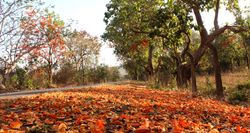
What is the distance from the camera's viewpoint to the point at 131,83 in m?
36.1

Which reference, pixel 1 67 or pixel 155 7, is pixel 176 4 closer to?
pixel 155 7

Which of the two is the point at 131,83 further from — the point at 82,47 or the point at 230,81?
the point at 82,47

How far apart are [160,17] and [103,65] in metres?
37.7

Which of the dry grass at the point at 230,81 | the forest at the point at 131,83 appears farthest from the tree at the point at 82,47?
the dry grass at the point at 230,81

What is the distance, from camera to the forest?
579 cm

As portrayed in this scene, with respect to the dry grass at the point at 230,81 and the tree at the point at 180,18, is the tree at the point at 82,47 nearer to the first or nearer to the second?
the dry grass at the point at 230,81

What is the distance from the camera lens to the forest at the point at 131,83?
5.79 meters

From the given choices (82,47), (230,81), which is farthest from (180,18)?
(82,47)

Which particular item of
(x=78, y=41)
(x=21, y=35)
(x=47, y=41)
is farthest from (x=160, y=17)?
(x=78, y=41)

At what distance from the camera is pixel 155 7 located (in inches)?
814

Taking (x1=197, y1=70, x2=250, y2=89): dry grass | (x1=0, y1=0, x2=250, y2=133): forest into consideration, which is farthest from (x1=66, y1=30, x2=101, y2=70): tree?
(x1=197, y1=70, x2=250, y2=89): dry grass

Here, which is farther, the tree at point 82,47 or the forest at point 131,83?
the tree at point 82,47

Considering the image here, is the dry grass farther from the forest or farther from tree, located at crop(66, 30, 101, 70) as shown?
tree, located at crop(66, 30, 101, 70)

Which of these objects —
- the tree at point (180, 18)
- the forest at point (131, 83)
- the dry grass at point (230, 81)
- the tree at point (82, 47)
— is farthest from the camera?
the tree at point (82, 47)
